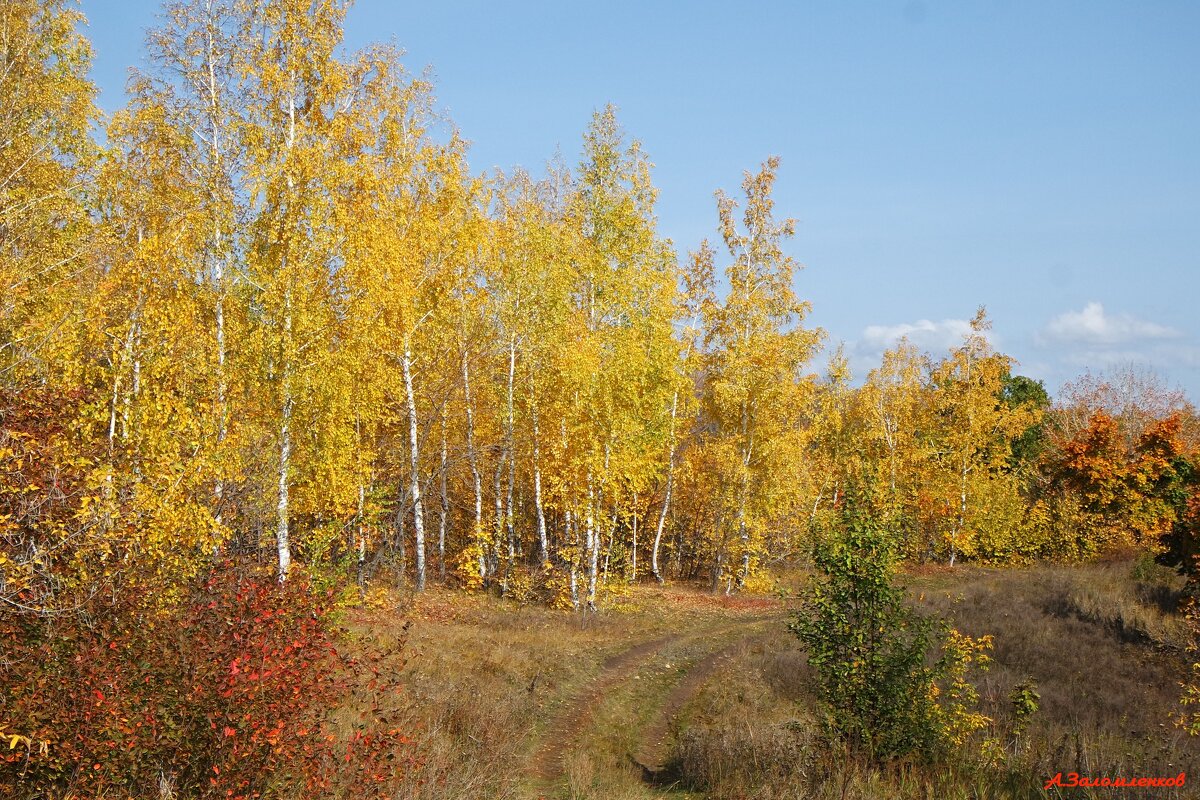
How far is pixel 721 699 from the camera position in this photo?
17.5 m

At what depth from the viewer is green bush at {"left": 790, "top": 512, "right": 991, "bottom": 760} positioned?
11406 mm

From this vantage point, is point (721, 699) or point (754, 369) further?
point (754, 369)

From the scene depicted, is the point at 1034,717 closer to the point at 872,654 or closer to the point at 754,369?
the point at 872,654

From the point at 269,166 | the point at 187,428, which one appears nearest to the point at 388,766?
the point at 187,428

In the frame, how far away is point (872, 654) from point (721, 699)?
6.89 meters

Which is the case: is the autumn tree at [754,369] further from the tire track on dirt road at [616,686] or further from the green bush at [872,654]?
the green bush at [872,654]

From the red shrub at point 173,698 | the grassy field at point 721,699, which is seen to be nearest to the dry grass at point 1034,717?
the grassy field at point 721,699

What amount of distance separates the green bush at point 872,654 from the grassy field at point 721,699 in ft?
1.58

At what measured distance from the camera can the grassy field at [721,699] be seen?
11.2 m

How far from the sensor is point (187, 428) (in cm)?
1234

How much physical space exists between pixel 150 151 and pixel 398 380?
8971 mm

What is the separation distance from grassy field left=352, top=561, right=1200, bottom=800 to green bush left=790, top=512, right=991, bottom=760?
48 centimetres
